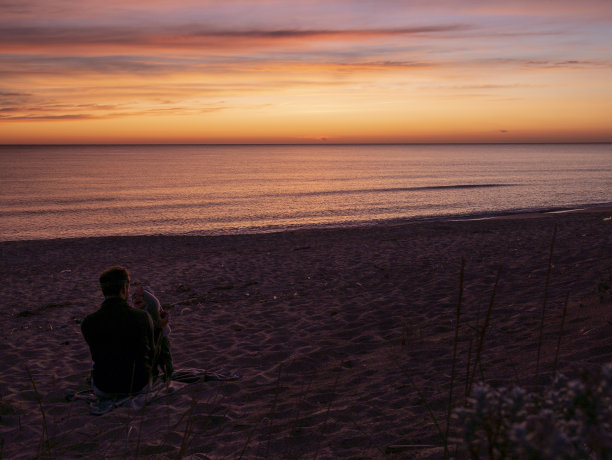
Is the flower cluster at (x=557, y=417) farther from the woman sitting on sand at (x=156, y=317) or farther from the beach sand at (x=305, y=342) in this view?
the woman sitting on sand at (x=156, y=317)

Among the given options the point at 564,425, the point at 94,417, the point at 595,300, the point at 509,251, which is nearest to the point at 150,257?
the point at 509,251

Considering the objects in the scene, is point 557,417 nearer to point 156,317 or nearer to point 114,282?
point 114,282

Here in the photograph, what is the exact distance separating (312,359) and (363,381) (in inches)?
45.5

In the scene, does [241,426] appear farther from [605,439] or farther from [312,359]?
[605,439]

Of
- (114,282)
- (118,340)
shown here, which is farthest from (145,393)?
(114,282)

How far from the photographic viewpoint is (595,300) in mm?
7500

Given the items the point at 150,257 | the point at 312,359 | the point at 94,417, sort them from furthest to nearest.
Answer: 1. the point at 150,257
2. the point at 312,359
3. the point at 94,417

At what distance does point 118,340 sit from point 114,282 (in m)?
0.59

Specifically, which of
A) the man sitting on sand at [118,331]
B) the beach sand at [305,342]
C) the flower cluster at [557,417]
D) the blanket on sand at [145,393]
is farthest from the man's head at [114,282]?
the flower cluster at [557,417]

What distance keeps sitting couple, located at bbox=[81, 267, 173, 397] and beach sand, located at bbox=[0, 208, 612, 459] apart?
1.11ft

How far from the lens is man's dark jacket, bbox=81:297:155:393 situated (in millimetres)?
5047

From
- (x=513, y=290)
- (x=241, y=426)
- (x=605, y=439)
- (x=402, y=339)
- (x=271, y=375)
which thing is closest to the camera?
(x=605, y=439)

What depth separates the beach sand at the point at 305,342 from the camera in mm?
4516

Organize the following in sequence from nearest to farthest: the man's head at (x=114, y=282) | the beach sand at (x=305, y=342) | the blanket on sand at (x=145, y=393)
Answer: the beach sand at (x=305, y=342) → the man's head at (x=114, y=282) → the blanket on sand at (x=145, y=393)
